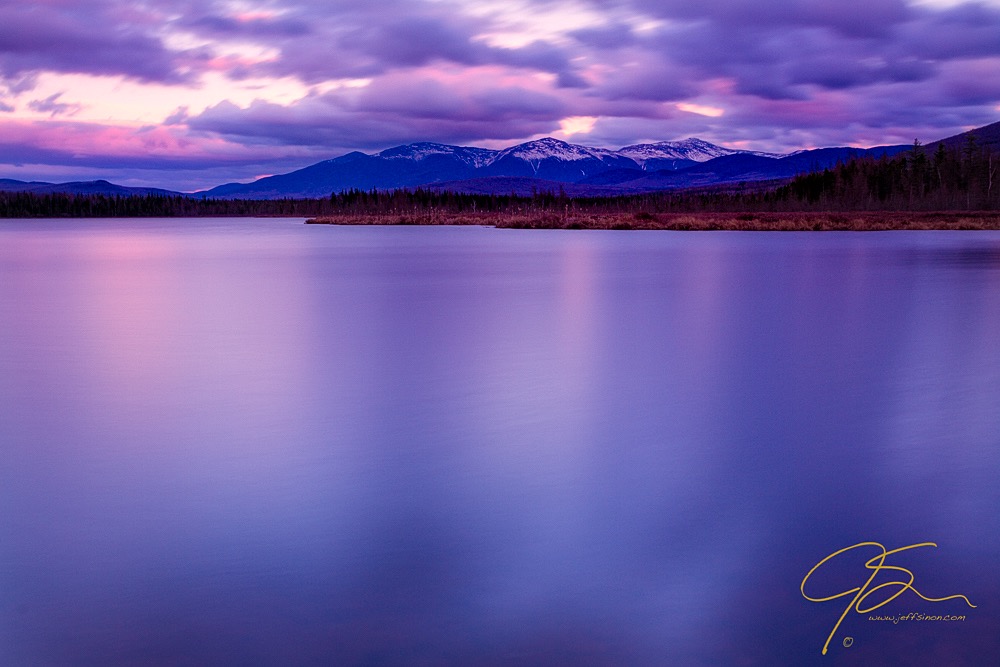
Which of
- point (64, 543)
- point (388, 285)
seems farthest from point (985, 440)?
point (388, 285)

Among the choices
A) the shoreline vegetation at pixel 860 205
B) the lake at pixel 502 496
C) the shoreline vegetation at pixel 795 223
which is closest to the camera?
the lake at pixel 502 496

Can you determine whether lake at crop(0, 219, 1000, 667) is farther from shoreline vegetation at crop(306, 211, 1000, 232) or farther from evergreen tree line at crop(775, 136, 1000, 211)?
evergreen tree line at crop(775, 136, 1000, 211)

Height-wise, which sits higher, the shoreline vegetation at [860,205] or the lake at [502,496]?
the shoreline vegetation at [860,205]

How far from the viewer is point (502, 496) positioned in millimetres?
7133

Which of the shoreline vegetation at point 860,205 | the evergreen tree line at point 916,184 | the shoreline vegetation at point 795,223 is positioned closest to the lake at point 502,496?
the shoreline vegetation at point 795,223

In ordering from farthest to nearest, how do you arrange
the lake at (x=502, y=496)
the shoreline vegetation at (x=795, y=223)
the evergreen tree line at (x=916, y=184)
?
the evergreen tree line at (x=916, y=184), the shoreline vegetation at (x=795, y=223), the lake at (x=502, y=496)

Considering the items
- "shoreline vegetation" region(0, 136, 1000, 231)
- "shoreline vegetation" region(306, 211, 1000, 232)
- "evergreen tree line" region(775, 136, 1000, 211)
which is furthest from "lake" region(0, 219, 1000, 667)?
"evergreen tree line" region(775, 136, 1000, 211)

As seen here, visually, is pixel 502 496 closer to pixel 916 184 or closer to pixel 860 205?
pixel 860 205

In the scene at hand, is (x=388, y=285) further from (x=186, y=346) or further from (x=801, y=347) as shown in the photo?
(x=801, y=347)

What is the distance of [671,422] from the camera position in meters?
9.86

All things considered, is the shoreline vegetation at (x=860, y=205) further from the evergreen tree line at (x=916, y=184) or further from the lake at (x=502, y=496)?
the lake at (x=502, y=496)

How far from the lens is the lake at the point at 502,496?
4.91 meters

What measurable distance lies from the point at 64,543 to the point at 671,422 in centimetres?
640

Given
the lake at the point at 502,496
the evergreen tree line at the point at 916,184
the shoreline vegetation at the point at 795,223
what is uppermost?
the evergreen tree line at the point at 916,184
